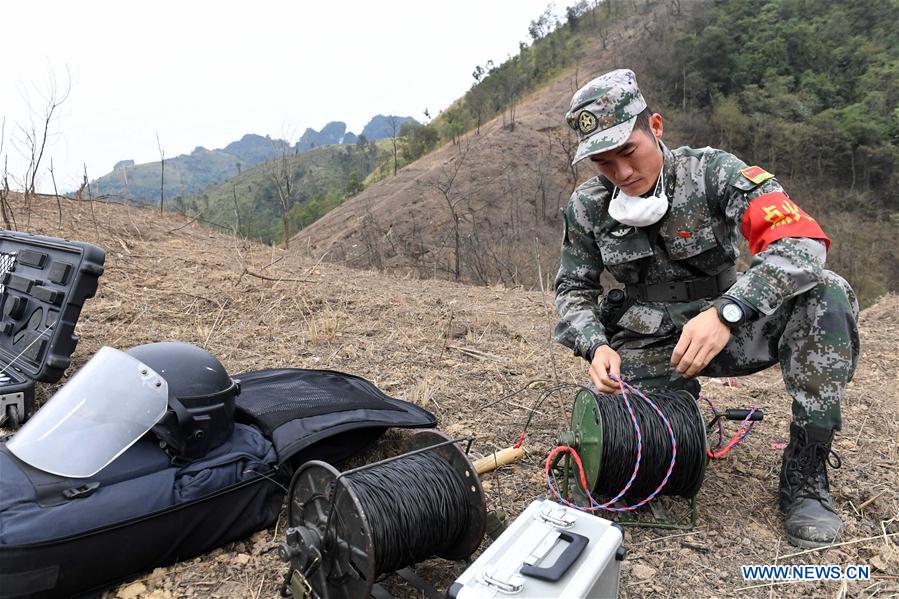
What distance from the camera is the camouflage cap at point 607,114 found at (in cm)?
273

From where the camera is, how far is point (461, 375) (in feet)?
14.0

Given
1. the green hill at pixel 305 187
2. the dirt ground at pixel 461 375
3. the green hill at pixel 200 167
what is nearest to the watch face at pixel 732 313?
the dirt ground at pixel 461 375

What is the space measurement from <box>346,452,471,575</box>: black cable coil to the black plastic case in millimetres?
2364

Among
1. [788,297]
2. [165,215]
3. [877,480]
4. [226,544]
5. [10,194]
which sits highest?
[10,194]

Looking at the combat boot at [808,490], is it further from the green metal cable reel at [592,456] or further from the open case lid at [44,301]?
the open case lid at [44,301]

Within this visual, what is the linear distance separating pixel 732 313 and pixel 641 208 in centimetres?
73

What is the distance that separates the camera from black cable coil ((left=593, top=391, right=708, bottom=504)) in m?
2.42

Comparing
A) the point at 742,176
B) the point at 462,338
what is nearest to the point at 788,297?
the point at 742,176

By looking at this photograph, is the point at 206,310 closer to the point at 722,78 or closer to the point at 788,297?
the point at 788,297

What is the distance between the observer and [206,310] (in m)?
5.88

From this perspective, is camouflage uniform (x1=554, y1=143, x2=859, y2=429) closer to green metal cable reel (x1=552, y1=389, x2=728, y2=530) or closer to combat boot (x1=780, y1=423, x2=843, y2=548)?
combat boot (x1=780, y1=423, x2=843, y2=548)

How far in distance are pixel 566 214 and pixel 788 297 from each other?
1202mm

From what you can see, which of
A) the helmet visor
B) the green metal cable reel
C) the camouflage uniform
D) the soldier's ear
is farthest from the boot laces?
the helmet visor

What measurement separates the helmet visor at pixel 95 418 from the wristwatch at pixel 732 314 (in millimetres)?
2222
